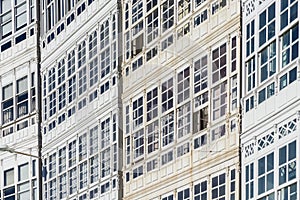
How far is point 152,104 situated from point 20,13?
8017mm

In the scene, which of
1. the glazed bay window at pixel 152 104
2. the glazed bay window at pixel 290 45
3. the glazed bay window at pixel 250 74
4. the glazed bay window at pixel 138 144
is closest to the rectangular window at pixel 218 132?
the glazed bay window at pixel 250 74

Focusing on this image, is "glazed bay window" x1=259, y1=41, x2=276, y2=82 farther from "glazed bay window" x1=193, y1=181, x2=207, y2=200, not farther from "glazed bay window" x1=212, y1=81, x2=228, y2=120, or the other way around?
"glazed bay window" x1=193, y1=181, x2=207, y2=200

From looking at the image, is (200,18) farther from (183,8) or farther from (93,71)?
(93,71)

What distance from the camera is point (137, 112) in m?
26.7

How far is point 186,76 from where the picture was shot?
80.8ft

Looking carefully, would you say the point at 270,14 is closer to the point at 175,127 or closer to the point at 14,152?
the point at 175,127

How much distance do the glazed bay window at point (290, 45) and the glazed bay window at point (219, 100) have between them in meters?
2.30

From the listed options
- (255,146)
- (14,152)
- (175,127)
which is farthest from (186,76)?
(14,152)

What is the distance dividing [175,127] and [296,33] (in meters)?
4.93

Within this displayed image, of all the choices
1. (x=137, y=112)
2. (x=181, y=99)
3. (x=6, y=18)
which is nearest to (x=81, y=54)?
(x=137, y=112)

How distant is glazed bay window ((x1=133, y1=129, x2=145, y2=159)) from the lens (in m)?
26.3

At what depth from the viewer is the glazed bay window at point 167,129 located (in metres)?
25.1

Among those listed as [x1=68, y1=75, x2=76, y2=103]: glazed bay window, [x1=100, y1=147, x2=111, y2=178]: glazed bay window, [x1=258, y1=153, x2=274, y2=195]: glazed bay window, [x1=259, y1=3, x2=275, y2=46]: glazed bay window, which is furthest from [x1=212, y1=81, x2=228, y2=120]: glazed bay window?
[x1=68, y1=75, x2=76, y2=103]: glazed bay window

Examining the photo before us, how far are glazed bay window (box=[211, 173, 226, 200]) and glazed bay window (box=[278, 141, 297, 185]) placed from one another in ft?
7.93
